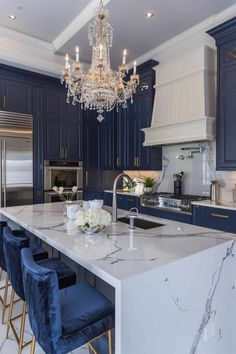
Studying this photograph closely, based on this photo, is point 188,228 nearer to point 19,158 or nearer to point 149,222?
point 149,222

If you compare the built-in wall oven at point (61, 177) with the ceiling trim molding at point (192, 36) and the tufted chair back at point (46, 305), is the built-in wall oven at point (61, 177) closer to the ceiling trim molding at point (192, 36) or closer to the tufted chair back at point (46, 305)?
the ceiling trim molding at point (192, 36)

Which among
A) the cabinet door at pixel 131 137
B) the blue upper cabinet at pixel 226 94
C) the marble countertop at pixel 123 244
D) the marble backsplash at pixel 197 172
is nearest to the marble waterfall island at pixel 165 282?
the marble countertop at pixel 123 244

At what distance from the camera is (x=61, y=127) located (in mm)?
4797

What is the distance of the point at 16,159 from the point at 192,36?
3485 mm

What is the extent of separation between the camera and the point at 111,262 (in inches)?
48.9

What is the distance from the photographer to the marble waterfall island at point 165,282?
3.59 ft

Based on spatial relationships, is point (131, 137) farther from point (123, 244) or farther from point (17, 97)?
point (123, 244)

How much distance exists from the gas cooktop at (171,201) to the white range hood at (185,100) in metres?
0.86

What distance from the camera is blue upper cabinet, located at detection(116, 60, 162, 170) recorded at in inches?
173

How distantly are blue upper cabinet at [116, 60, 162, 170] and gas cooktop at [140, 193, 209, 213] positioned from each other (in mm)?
659

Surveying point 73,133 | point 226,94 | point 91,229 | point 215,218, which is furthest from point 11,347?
point 73,133

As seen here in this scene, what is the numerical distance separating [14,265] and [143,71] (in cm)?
396

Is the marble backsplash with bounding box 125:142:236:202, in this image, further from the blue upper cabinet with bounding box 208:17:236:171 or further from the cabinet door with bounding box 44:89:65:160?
the cabinet door with bounding box 44:89:65:160

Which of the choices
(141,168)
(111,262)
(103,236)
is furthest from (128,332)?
(141,168)
